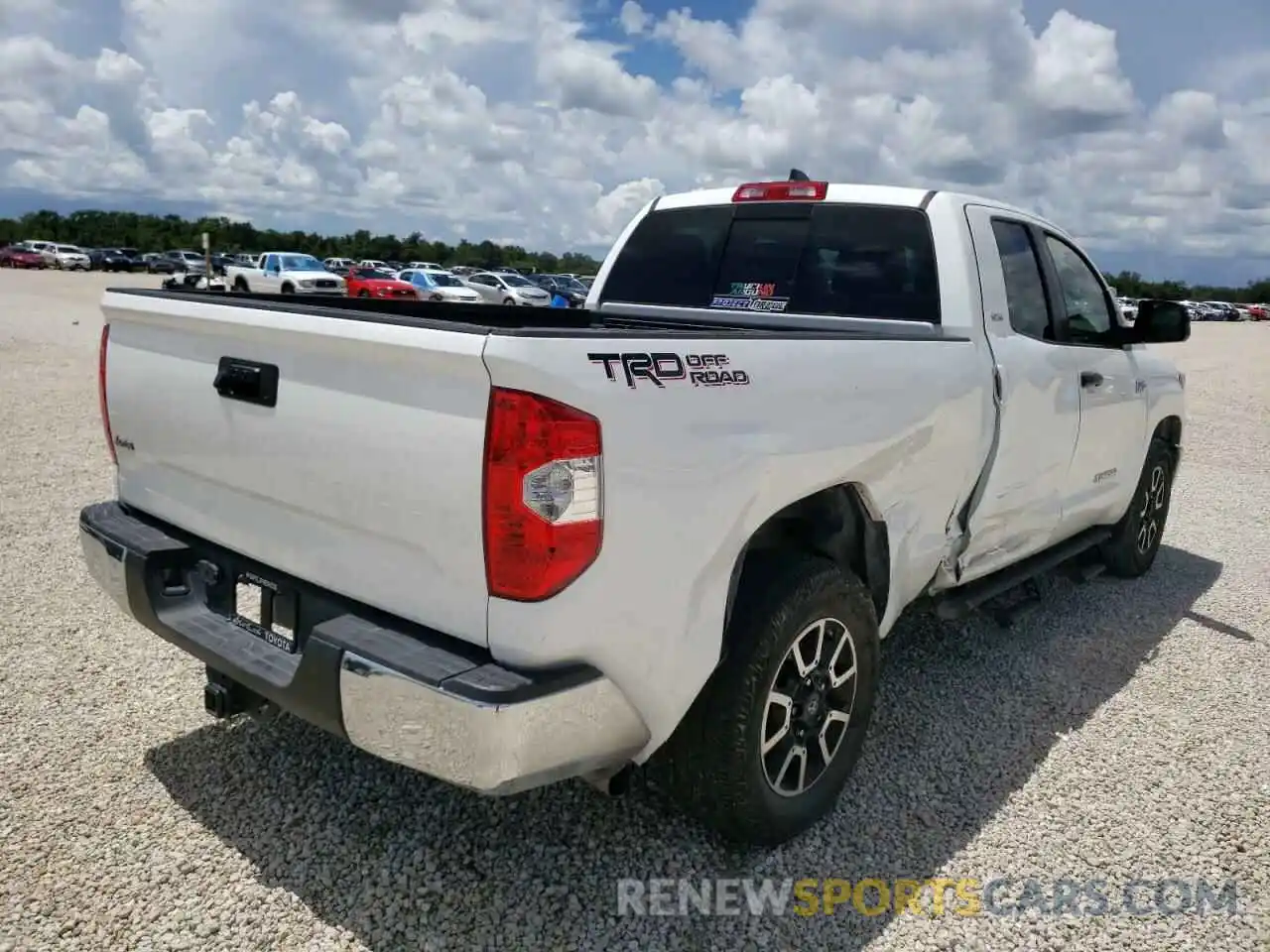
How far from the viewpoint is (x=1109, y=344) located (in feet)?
15.0

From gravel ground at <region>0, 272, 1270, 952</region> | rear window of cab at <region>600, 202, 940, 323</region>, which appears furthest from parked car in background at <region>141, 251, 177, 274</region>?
rear window of cab at <region>600, 202, 940, 323</region>

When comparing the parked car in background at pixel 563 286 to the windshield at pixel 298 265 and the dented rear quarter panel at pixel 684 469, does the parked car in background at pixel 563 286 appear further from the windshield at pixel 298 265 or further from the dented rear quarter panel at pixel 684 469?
the dented rear quarter panel at pixel 684 469

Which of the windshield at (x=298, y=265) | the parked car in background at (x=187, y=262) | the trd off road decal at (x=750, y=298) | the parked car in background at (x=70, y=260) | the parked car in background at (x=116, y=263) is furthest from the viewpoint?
the parked car in background at (x=116, y=263)

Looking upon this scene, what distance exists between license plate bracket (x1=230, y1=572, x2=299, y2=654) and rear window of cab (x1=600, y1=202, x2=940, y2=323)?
233 cm

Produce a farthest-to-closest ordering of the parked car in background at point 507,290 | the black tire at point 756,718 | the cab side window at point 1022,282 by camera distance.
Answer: the parked car in background at point 507,290 → the cab side window at point 1022,282 → the black tire at point 756,718

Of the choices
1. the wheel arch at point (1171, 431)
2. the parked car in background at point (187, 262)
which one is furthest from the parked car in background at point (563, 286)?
the wheel arch at point (1171, 431)

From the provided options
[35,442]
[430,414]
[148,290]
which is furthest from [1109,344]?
[35,442]

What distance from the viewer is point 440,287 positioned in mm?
33812

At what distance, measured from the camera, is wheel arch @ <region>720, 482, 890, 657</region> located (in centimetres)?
286

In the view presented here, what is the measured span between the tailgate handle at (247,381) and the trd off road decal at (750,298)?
2.22 meters

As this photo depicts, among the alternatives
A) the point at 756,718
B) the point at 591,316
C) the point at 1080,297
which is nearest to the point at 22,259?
the point at 591,316

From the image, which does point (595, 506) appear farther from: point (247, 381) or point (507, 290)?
point (507, 290)

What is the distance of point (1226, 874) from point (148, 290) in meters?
3.73

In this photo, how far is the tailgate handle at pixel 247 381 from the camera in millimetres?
2498
